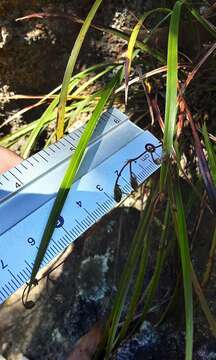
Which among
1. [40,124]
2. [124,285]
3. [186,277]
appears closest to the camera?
[186,277]

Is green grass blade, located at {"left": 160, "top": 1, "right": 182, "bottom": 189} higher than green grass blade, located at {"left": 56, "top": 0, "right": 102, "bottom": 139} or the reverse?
the reverse

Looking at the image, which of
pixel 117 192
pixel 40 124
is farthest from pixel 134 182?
pixel 40 124

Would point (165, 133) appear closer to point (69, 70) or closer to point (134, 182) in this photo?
point (134, 182)

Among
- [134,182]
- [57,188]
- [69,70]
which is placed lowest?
[134,182]

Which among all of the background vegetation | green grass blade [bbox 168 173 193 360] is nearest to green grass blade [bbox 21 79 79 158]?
the background vegetation

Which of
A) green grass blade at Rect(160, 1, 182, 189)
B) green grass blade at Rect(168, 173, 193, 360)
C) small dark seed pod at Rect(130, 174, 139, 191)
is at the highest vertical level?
green grass blade at Rect(160, 1, 182, 189)

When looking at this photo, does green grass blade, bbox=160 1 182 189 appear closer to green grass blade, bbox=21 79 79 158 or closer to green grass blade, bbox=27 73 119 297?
green grass blade, bbox=27 73 119 297

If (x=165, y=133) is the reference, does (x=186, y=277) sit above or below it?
below

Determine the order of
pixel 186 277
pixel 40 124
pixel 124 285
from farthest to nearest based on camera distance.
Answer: pixel 40 124 < pixel 124 285 < pixel 186 277
